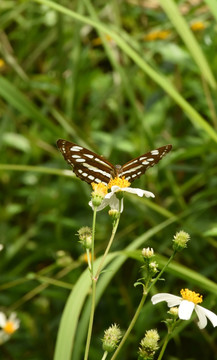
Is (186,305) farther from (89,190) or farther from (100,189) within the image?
(89,190)

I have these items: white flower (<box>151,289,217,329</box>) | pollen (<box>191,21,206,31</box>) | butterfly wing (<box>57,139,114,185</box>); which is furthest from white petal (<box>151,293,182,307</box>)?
pollen (<box>191,21,206,31</box>)

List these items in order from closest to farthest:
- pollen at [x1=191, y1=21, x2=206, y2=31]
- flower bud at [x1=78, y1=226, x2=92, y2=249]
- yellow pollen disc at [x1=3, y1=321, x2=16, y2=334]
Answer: flower bud at [x1=78, y1=226, x2=92, y2=249] → yellow pollen disc at [x1=3, y1=321, x2=16, y2=334] → pollen at [x1=191, y1=21, x2=206, y2=31]

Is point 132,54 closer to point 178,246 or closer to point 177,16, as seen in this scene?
point 177,16

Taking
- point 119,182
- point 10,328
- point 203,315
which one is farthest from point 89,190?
point 203,315

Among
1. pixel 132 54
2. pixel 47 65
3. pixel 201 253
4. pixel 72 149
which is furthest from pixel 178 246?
pixel 47 65

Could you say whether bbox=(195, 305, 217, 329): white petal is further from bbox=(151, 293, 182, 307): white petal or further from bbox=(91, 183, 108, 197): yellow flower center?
bbox=(91, 183, 108, 197): yellow flower center

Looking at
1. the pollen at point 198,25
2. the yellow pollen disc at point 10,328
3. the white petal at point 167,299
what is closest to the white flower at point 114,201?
the white petal at point 167,299
